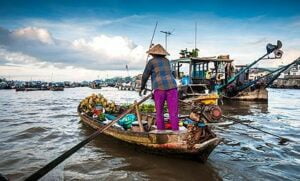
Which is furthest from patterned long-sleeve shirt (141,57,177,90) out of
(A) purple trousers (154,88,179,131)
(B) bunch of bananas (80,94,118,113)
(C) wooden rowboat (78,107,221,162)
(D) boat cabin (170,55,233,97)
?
(D) boat cabin (170,55,233,97)

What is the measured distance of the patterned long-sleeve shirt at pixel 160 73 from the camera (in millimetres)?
5254

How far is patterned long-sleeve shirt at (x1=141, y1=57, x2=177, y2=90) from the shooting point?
5.25 metres

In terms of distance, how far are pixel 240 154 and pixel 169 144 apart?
227cm

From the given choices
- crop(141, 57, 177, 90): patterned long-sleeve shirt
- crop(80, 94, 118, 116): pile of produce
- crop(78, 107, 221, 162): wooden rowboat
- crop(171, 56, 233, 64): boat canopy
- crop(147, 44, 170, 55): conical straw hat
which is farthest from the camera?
crop(171, 56, 233, 64): boat canopy

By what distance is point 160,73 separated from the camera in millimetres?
5305

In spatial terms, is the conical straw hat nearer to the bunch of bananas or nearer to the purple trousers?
the purple trousers

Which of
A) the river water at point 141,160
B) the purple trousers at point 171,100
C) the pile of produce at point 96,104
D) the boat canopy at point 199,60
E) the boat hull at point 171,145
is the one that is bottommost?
the river water at point 141,160

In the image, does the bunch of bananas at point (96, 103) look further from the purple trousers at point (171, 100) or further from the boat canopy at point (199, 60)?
the boat canopy at point (199, 60)

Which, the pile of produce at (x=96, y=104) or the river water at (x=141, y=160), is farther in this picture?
the pile of produce at (x=96, y=104)

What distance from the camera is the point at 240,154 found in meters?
6.23

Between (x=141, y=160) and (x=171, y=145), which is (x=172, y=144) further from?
(x=141, y=160)

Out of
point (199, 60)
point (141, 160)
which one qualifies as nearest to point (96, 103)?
point (141, 160)

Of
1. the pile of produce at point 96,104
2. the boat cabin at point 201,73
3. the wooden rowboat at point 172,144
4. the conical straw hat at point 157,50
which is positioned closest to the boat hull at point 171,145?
the wooden rowboat at point 172,144

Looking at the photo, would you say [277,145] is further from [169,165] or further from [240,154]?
[169,165]
